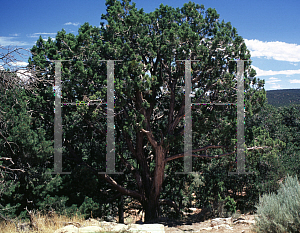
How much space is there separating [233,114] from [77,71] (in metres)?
5.06

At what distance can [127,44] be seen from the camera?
340 inches

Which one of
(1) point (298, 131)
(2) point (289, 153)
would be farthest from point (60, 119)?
(1) point (298, 131)

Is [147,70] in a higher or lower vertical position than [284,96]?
lower

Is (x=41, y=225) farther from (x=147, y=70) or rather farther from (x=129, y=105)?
(x=147, y=70)

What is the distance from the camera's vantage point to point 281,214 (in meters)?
5.28

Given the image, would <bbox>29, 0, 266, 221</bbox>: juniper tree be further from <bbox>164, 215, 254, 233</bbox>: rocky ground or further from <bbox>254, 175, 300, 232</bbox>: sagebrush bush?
<bbox>254, 175, 300, 232</bbox>: sagebrush bush

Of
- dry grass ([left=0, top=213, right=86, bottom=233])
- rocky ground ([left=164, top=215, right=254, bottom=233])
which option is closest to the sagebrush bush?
rocky ground ([left=164, top=215, right=254, bottom=233])

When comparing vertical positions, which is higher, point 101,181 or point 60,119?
point 60,119

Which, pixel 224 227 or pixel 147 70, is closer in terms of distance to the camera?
pixel 224 227

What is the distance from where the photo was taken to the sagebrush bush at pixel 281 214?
17.0ft

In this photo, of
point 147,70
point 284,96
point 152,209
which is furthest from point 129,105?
point 284,96

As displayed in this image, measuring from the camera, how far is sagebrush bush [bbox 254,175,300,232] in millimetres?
5176

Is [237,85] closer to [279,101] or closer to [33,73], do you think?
[33,73]

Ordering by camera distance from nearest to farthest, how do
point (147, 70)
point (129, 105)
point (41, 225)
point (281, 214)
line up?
point (281, 214) → point (41, 225) → point (147, 70) → point (129, 105)
